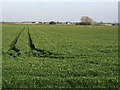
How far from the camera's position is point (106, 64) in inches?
521

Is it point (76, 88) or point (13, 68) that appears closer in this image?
point (76, 88)

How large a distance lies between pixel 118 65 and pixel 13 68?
826 centimetres

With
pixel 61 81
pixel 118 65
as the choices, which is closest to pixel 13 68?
pixel 61 81

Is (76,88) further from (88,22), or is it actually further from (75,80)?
(88,22)

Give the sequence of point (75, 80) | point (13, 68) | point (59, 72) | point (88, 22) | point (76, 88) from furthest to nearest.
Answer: point (88, 22) → point (13, 68) → point (59, 72) → point (75, 80) → point (76, 88)

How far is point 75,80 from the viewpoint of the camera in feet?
31.0

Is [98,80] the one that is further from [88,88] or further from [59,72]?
[59,72]

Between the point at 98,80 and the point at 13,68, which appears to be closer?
the point at 98,80

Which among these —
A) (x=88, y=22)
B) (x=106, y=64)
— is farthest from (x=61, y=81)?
(x=88, y=22)

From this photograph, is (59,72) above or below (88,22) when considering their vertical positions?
below

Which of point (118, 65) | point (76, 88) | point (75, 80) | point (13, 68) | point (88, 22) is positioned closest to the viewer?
point (76, 88)

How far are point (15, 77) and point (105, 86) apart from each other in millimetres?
5374

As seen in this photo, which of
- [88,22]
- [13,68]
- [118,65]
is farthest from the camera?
[88,22]

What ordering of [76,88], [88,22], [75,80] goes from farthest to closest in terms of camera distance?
[88,22]
[75,80]
[76,88]
